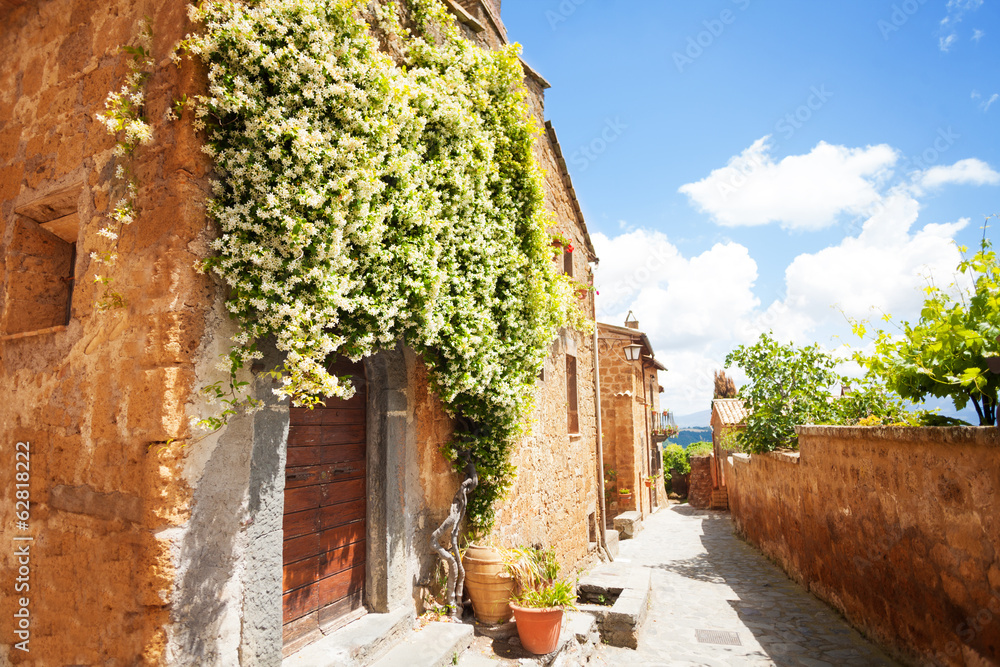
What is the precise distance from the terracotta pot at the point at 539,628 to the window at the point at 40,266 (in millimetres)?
4280

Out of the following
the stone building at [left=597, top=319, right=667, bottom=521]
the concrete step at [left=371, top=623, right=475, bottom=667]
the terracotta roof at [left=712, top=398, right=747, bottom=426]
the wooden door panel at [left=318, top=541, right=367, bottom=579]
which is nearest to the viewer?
the concrete step at [left=371, top=623, right=475, bottom=667]

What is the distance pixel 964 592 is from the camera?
13.2ft

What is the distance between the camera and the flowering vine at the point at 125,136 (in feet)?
10.5

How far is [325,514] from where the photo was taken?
4234mm

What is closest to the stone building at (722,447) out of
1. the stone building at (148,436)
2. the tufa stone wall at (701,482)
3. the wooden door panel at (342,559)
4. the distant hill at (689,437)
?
the tufa stone wall at (701,482)

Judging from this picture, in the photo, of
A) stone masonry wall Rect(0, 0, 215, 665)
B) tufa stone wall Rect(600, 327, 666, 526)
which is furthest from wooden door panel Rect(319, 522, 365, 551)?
tufa stone wall Rect(600, 327, 666, 526)

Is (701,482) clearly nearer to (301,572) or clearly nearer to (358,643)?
(358,643)

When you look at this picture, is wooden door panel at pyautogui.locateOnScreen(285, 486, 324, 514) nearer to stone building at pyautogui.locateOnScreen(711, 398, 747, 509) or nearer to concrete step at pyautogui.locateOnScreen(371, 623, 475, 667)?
concrete step at pyautogui.locateOnScreen(371, 623, 475, 667)

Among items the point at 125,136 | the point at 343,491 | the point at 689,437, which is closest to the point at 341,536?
the point at 343,491

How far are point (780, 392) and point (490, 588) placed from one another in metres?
7.12

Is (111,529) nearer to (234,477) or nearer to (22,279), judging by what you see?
(234,477)

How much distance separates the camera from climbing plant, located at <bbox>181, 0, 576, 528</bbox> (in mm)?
3186

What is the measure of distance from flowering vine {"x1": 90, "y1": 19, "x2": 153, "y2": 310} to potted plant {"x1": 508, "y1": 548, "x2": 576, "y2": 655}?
12.9 feet

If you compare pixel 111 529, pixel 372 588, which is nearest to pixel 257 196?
pixel 111 529
